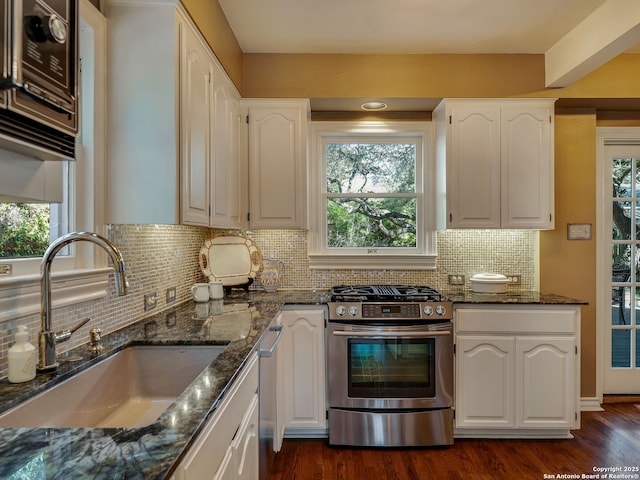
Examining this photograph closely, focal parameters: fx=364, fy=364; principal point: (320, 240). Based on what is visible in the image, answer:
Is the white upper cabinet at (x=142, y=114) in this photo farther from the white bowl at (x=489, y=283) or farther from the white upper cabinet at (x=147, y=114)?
the white bowl at (x=489, y=283)

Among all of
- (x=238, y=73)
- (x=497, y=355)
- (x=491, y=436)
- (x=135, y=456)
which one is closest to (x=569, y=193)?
(x=497, y=355)

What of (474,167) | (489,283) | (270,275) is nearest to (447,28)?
(474,167)

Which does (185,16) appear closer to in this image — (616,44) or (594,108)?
(616,44)

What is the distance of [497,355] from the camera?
2.37 meters

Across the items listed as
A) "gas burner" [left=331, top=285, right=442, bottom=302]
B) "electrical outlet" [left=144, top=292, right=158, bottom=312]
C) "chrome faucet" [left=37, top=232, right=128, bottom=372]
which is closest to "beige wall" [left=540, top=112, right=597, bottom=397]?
"gas burner" [left=331, top=285, right=442, bottom=302]

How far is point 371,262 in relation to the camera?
295 centimetres

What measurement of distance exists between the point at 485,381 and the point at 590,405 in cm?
115

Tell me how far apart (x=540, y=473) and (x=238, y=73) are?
3.14 meters

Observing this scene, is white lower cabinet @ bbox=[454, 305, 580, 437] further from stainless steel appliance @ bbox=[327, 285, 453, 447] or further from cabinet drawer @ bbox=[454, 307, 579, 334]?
stainless steel appliance @ bbox=[327, 285, 453, 447]

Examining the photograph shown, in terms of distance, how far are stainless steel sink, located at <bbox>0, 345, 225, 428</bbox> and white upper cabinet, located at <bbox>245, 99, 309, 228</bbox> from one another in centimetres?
134

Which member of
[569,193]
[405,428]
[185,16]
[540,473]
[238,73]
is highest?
[238,73]

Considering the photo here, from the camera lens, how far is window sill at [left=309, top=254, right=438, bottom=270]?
2.92 metres

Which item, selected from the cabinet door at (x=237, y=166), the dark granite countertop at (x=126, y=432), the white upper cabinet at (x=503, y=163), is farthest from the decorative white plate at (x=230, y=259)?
the white upper cabinet at (x=503, y=163)

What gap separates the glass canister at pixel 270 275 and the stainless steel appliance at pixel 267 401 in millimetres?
764
